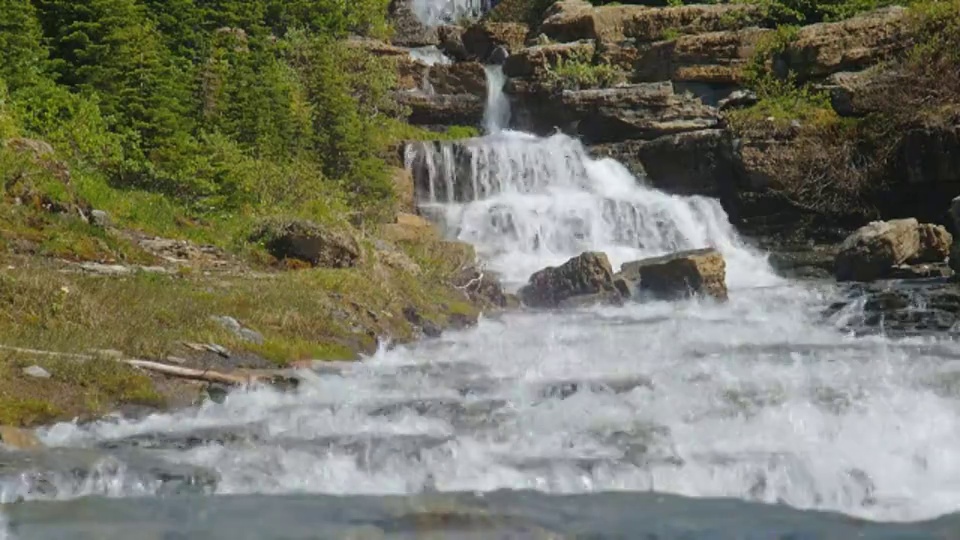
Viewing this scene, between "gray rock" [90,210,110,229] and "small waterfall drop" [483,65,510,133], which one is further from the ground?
"small waterfall drop" [483,65,510,133]

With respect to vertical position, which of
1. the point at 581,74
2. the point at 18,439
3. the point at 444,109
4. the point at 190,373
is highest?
the point at 581,74

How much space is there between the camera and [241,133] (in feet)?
84.7

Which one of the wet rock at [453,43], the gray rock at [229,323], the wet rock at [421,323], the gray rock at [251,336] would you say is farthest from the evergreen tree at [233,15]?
the gray rock at [251,336]

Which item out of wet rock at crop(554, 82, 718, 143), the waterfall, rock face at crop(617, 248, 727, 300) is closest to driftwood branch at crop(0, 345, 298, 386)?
rock face at crop(617, 248, 727, 300)

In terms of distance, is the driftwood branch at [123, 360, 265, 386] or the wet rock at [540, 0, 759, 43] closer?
the driftwood branch at [123, 360, 265, 386]

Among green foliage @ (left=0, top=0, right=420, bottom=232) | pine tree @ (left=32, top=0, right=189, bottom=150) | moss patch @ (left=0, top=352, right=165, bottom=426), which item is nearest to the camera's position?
moss patch @ (left=0, top=352, right=165, bottom=426)

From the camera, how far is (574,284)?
22.5m

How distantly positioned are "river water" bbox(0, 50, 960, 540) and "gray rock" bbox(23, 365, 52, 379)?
1163 mm

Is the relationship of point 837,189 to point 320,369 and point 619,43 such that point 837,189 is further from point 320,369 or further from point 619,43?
point 320,369

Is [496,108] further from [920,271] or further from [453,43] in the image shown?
[920,271]

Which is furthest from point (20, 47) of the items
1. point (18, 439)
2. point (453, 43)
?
point (453, 43)

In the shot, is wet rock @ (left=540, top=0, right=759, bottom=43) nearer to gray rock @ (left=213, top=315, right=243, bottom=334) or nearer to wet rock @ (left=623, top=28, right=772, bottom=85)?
wet rock @ (left=623, top=28, right=772, bottom=85)

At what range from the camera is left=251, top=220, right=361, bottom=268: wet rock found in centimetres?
1916

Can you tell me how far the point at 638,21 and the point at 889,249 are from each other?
20.9m
